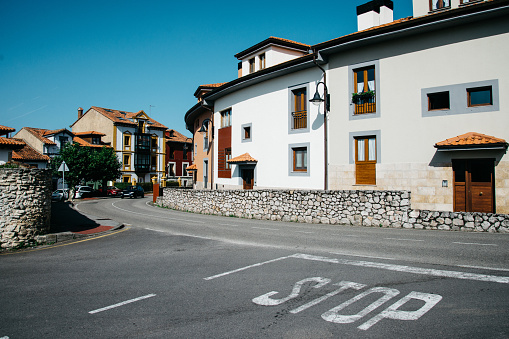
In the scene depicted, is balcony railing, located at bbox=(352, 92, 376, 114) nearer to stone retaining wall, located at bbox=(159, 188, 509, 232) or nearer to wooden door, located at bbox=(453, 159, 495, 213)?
wooden door, located at bbox=(453, 159, 495, 213)

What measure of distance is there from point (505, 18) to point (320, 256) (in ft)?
43.8

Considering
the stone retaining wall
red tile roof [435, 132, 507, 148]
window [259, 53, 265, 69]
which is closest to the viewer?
the stone retaining wall

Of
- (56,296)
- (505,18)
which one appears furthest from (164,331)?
(505,18)

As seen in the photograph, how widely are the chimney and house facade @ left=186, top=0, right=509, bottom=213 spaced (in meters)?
0.06

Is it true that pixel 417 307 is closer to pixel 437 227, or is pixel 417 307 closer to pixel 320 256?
pixel 320 256

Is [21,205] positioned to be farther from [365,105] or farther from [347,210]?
[365,105]

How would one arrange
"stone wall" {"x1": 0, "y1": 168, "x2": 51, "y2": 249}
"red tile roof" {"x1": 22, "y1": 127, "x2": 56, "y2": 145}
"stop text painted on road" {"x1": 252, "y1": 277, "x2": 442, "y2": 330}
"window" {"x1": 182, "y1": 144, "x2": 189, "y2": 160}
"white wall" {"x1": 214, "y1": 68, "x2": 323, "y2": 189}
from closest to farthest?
"stop text painted on road" {"x1": 252, "y1": 277, "x2": 442, "y2": 330} < "stone wall" {"x1": 0, "y1": 168, "x2": 51, "y2": 249} < "white wall" {"x1": 214, "y1": 68, "x2": 323, "y2": 189} < "red tile roof" {"x1": 22, "y1": 127, "x2": 56, "y2": 145} < "window" {"x1": 182, "y1": 144, "x2": 189, "y2": 160}

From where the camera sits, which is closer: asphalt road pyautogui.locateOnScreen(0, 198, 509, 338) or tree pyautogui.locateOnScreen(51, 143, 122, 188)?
asphalt road pyautogui.locateOnScreen(0, 198, 509, 338)

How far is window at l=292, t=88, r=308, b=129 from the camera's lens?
20.3 metres

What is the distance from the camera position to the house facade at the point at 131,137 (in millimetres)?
61188

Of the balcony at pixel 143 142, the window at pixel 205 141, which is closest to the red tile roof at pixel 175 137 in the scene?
the balcony at pixel 143 142

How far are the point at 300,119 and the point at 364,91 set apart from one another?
4205 millimetres

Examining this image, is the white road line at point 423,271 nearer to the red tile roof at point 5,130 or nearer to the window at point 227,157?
the window at point 227,157

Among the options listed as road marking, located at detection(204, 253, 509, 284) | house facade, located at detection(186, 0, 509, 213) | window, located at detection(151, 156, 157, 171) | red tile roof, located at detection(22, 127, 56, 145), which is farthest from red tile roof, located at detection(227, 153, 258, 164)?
window, located at detection(151, 156, 157, 171)
